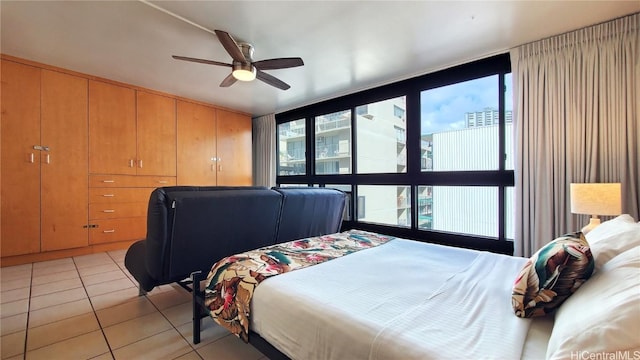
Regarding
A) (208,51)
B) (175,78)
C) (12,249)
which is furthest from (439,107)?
(12,249)

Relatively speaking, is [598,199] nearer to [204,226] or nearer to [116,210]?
[204,226]

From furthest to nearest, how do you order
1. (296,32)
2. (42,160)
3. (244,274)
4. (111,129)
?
(111,129) → (42,160) → (296,32) → (244,274)

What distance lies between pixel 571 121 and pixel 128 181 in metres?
5.47

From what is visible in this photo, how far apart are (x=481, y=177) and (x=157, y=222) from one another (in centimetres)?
323

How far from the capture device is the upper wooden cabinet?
3805 millimetres

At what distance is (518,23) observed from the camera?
2.42 m

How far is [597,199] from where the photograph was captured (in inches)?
79.0

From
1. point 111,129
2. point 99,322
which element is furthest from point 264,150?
point 99,322

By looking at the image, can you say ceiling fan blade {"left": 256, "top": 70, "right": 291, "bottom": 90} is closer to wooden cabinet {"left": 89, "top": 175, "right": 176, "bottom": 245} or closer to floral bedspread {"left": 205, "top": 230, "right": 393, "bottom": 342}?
floral bedspread {"left": 205, "top": 230, "right": 393, "bottom": 342}

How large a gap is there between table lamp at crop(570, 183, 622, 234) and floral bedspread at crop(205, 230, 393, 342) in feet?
5.87

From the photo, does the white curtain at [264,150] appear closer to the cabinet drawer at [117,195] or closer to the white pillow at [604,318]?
the cabinet drawer at [117,195]

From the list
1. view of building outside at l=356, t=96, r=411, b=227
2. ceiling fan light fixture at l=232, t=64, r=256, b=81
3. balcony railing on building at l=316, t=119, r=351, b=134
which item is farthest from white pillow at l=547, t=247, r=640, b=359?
balcony railing on building at l=316, t=119, r=351, b=134

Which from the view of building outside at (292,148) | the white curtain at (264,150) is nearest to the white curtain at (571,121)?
the view of building outside at (292,148)

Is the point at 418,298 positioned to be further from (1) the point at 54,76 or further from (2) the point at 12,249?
(1) the point at 54,76
